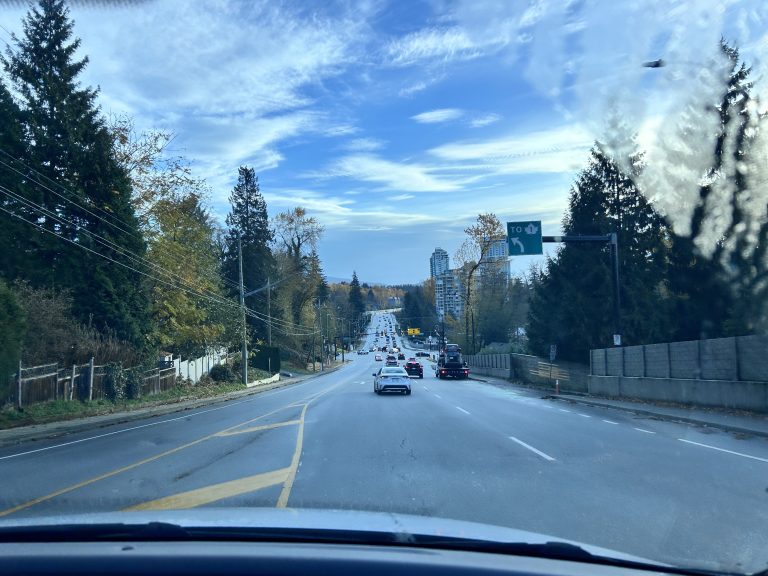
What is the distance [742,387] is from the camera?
19141 mm

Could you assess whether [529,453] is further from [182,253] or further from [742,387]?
[182,253]

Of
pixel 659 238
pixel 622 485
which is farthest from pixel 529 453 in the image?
pixel 659 238

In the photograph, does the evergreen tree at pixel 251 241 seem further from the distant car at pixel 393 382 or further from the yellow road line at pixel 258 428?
the yellow road line at pixel 258 428

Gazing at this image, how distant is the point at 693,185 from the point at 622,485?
83.0ft

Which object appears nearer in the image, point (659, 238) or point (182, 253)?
Result: point (659, 238)

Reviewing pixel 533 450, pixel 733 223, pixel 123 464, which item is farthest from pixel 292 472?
pixel 733 223

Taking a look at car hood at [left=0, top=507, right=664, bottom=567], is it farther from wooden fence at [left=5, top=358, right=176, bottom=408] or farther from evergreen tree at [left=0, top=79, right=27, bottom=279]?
evergreen tree at [left=0, top=79, right=27, bottom=279]

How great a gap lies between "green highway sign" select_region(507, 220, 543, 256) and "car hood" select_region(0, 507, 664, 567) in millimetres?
22975

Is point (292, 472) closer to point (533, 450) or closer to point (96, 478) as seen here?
point (96, 478)

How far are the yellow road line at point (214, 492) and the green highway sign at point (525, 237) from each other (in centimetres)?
1819

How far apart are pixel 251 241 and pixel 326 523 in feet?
271

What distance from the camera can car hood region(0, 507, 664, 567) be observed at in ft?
12.3

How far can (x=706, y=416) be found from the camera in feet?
60.7

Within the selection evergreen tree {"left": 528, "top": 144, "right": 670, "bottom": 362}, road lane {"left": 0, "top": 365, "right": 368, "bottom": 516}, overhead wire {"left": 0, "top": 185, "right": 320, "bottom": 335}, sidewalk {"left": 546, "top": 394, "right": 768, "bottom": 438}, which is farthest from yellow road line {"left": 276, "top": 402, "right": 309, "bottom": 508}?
evergreen tree {"left": 528, "top": 144, "right": 670, "bottom": 362}
